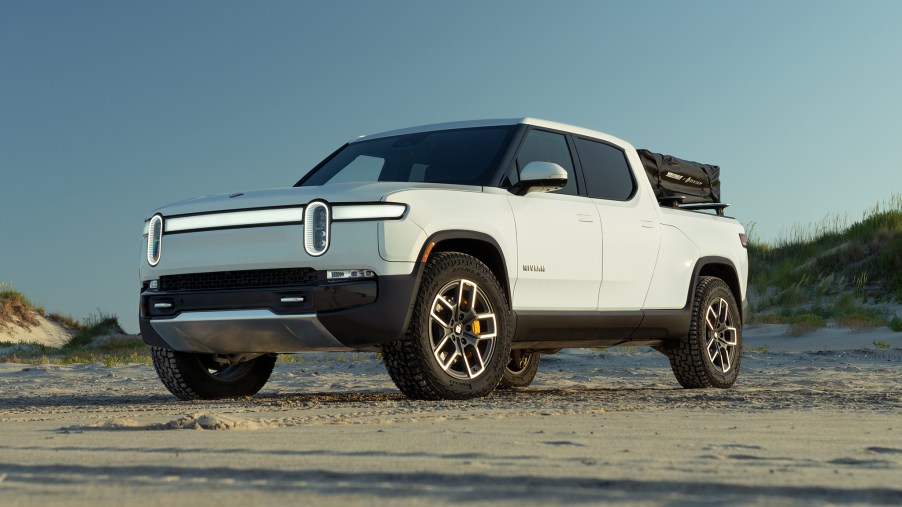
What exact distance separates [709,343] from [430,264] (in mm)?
3501

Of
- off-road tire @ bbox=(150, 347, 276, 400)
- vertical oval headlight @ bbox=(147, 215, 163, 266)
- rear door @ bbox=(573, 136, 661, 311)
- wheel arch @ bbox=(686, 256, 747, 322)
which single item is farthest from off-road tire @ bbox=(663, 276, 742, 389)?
vertical oval headlight @ bbox=(147, 215, 163, 266)

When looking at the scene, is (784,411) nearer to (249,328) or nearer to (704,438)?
(704,438)

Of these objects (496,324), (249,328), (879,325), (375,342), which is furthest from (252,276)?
(879,325)

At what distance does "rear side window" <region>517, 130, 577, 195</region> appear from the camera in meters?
7.89

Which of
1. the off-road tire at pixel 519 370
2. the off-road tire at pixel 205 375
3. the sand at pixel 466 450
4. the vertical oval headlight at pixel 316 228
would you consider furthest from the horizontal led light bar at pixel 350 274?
the off-road tire at pixel 519 370

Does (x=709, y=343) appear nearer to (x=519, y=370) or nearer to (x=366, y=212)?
(x=519, y=370)

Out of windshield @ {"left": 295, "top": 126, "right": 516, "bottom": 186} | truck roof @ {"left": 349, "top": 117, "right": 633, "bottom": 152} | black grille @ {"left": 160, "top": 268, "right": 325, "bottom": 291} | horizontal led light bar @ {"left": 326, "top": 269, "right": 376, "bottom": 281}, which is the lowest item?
black grille @ {"left": 160, "top": 268, "right": 325, "bottom": 291}

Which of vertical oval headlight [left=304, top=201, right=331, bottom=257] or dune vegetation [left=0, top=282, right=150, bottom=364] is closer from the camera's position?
vertical oval headlight [left=304, top=201, right=331, bottom=257]

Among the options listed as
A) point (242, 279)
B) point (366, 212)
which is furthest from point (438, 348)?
point (242, 279)

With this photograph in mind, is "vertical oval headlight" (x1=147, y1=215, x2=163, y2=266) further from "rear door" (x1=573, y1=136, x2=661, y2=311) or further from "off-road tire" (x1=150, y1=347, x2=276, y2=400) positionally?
"rear door" (x1=573, y1=136, x2=661, y2=311)

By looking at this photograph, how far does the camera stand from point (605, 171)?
28.4ft

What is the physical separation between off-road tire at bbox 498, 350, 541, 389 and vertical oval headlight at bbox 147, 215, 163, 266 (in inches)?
135

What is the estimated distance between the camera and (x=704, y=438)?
4.45m

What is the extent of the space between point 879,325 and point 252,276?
1590cm
